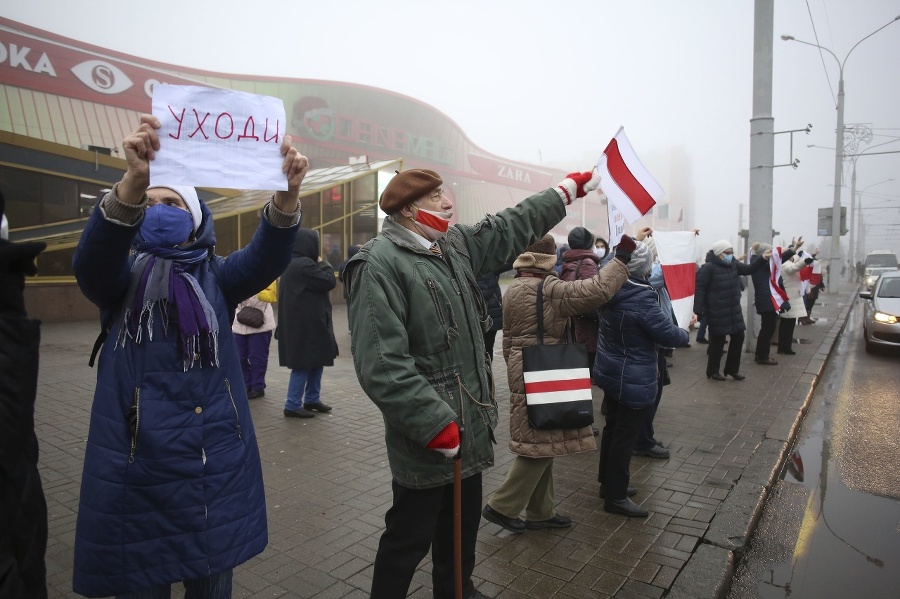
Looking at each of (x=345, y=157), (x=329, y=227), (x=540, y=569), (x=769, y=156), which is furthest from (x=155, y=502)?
(x=345, y=157)

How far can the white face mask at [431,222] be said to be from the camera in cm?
271

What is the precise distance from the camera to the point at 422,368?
2.54m

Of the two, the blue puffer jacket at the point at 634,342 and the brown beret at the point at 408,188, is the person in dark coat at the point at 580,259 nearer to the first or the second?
the blue puffer jacket at the point at 634,342

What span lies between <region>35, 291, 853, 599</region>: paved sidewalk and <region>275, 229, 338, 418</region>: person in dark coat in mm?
433

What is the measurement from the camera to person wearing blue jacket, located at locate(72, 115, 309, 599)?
81.9 inches

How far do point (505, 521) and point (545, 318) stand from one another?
4.40 ft

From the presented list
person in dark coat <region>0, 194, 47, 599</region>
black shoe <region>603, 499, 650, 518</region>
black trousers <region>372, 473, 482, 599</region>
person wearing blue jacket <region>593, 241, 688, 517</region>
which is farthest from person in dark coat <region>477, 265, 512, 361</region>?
person in dark coat <region>0, 194, 47, 599</region>

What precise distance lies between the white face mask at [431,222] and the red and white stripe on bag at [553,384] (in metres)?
1.20

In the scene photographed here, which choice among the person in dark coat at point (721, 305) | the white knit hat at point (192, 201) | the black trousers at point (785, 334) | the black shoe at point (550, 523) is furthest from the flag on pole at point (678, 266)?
the black trousers at point (785, 334)

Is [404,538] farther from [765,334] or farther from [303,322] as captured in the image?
[765,334]

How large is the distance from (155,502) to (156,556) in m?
0.19

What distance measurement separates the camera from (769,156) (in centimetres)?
1116

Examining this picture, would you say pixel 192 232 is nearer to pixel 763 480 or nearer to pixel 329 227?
pixel 763 480

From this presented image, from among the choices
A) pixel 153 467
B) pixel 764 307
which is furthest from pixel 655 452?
pixel 764 307
